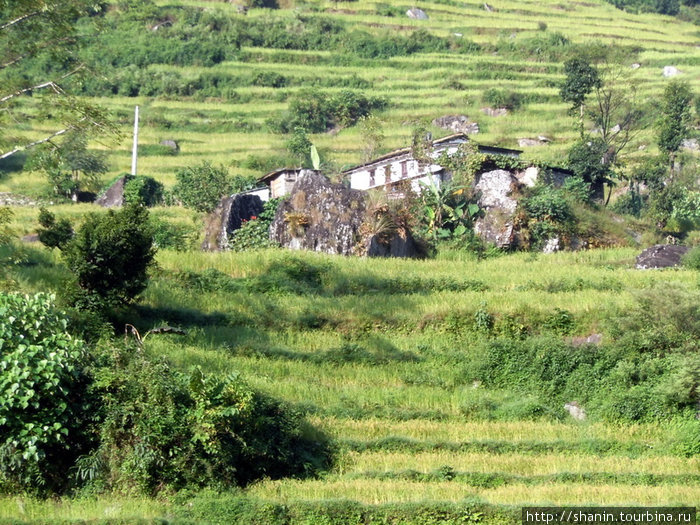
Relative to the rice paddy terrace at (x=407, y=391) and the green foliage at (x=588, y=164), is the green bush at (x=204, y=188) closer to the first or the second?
the rice paddy terrace at (x=407, y=391)

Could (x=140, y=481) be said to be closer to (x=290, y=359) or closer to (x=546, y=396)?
(x=290, y=359)

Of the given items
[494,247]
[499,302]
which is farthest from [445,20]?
[499,302]

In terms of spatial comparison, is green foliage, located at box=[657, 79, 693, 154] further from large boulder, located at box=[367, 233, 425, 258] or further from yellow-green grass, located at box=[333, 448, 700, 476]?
yellow-green grass, located at box=[333, 448, 700, 476]

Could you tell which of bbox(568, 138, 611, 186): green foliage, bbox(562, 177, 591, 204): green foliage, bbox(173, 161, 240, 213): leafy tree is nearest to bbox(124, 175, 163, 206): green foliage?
bbox(173, 161, 240, 213): leafy tree

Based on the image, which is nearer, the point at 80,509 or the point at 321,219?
the point at 80,509

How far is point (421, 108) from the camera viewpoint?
62719 millimetres

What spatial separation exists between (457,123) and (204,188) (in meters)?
24.2

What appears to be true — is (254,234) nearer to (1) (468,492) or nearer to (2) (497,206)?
(2) (497,206)

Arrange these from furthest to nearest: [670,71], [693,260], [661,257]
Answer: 1. [670,71]
2. [661,257]
3. [693,260]

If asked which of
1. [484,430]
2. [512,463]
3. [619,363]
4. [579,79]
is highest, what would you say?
[579,79]

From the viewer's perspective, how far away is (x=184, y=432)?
51.0 feet

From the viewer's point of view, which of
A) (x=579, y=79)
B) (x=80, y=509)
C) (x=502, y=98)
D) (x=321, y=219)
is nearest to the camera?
(x=80, y=509)

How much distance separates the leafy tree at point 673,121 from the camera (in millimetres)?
46906

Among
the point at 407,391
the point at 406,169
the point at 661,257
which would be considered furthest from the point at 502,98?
the point at 407,391
